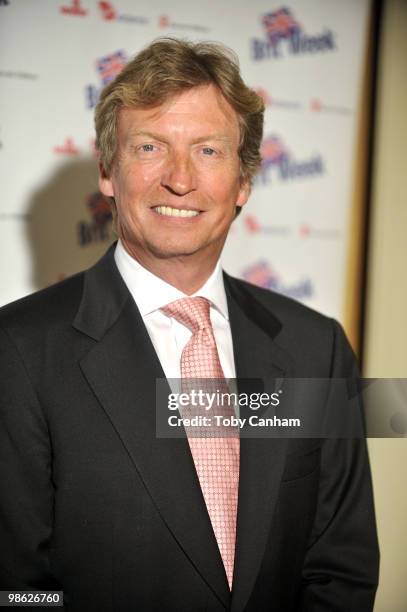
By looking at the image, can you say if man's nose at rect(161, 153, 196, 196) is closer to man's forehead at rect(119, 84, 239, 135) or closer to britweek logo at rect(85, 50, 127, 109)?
man's forehead at rect(119, 84, 239, 135)

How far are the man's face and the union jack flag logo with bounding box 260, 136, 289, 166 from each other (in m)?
1.00


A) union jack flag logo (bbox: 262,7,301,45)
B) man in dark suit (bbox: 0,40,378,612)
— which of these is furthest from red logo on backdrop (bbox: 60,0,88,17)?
man in dark suit (bbox: 0,40,378,612)

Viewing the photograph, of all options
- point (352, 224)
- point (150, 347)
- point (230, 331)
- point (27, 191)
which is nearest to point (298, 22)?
point (352, 224)

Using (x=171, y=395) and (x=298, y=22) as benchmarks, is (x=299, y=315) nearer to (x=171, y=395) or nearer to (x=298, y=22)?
(x=171, y=395)

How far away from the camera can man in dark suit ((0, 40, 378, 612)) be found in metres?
1.33

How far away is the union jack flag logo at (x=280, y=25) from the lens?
2.47 metres

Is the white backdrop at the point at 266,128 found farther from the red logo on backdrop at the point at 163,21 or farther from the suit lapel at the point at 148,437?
the suit lapel at the point at 148,437

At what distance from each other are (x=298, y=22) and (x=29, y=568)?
6.77ft

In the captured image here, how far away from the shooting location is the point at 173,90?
146 cm

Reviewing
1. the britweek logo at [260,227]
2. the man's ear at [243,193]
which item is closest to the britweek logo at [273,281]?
the britweek logo at [260,227]

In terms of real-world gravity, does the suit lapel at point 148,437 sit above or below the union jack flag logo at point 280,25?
below

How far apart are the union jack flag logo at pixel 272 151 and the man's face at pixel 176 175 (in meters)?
1.00

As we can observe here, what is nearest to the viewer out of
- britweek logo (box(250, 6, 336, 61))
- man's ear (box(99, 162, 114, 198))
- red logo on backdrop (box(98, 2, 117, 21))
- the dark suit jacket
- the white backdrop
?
the dark suit jacket

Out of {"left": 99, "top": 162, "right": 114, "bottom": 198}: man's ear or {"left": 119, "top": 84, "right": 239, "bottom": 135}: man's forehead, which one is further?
Result: {"left": 99, "top": 162, "right": 114, "bottom": 198}: man's ear
